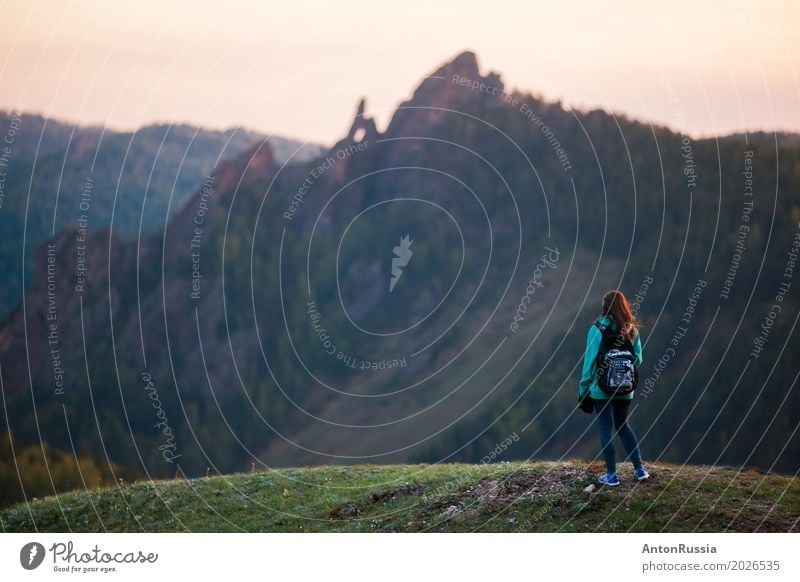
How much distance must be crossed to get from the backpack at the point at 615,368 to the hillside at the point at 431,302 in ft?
187

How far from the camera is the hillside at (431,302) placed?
8138 centimetres

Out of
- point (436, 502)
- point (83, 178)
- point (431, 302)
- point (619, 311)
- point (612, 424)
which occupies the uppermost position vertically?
point (83, 178)

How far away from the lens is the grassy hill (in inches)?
811

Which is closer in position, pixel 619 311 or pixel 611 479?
pixel 619 311

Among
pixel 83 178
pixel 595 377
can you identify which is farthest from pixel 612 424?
pixel 83 178

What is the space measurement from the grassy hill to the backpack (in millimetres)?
2214

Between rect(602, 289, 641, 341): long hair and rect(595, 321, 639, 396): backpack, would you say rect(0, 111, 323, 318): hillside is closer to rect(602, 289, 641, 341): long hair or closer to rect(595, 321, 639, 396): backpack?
rect(602, 289, 641, 341): long hair

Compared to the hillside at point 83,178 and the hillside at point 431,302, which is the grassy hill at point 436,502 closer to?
the hillside at point 431,302

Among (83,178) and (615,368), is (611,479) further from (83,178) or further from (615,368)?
(83,178)

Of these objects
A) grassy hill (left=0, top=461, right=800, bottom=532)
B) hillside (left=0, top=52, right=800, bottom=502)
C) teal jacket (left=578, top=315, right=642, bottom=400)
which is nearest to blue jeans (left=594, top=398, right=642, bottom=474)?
teal jacket (left=578, top=315, right=642, bottom=400)

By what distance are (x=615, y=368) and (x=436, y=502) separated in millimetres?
5149

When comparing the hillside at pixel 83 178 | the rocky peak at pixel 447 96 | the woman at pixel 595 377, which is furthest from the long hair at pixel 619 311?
the rocky peak at pixel 447 96

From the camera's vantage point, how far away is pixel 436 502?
22.8 m
